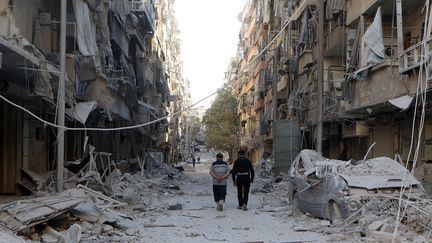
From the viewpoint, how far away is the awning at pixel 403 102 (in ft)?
46.8

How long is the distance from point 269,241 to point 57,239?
138 inches

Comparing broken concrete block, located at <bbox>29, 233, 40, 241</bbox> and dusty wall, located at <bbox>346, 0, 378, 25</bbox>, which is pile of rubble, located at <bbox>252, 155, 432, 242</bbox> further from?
dusty wall, located at <bbox>346, 0, 378, 25</bbox>

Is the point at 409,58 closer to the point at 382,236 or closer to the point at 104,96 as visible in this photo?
the point at 382,236

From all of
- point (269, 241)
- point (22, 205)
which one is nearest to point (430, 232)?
point (269, 241)

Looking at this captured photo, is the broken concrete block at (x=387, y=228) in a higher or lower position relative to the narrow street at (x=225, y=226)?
higher

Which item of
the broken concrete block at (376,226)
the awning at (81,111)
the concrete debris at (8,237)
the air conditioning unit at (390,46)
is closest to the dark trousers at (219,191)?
the awning at (81,111)

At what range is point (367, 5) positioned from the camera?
18.9 metres

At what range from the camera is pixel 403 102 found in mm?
14562

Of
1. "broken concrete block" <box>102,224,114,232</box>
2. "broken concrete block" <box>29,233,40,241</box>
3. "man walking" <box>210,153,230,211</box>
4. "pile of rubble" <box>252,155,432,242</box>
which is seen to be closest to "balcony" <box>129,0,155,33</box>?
"man walking" <box>210,153,230,211</box>

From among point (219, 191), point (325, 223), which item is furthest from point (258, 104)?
point (325, 223)

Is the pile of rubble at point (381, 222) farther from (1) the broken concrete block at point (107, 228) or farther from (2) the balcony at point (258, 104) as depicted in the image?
(2) the balcony at point (258, 104)

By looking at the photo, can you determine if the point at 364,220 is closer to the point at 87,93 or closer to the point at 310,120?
the point at 87,93

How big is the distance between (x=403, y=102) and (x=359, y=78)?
3732 millimetres

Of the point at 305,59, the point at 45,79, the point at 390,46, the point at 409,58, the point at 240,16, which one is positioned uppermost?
the point at 240,16
